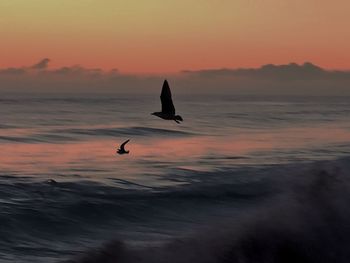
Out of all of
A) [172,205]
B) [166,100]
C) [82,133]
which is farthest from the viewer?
[82,133]

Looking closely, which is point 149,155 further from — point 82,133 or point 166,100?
point 166,100

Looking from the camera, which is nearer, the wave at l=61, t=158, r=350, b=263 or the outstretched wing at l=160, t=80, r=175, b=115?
the outstretched wing at l=160, t=80, r=175, b=115

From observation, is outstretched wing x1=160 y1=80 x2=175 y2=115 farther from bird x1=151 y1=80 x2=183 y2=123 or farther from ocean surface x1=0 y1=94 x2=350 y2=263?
ocean surface x1=0 y1=94 x2=350 y2=263

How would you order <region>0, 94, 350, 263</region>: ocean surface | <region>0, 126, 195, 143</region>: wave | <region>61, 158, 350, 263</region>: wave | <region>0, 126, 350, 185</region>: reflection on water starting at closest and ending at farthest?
1. <region>61, 158, 350, 263</region>: wave
2. <region>0, 94, 350, 263</region>: ocean surface
3. <region>0, 126, 350, 185</region>: reflection on water
4. <region>0, 126, 195, 143</region>: wave

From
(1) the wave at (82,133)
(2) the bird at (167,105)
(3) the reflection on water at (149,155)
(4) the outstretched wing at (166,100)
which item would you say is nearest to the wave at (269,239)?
(2) the bird at (167,105)

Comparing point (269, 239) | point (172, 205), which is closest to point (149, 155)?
point (172, 205)

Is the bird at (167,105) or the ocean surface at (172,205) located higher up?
the bird at (167,105)

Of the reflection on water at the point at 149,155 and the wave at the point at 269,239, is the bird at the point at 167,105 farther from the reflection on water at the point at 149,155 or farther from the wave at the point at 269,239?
the reflection on water at the point at 149,155

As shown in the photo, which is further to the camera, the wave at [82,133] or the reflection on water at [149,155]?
the wave at [82,133]

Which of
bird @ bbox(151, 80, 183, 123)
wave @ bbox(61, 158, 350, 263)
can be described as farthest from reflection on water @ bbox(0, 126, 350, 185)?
bird @ bbox(151, 80, 183, 123)

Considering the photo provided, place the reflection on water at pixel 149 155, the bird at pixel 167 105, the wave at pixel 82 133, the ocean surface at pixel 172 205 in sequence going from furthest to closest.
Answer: the wave at pixel 82 133 < the reflection on water at pixel 149 155 < the ocean surface at pixel 172 205 < the bird at pixel 167 105

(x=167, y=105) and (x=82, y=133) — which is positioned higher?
(x=167, y=105)

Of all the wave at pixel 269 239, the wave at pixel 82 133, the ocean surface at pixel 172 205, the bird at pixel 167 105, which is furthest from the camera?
the wave at pixel 82 133

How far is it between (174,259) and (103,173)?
16.7 metres
